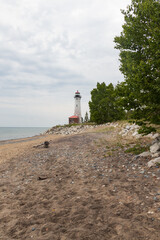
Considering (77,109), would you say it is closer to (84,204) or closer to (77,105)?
(77,105)

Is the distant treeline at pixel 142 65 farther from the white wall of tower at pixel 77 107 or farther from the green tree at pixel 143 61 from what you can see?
the white wall of tower at pixel 77 107

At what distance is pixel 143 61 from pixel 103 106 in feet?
120

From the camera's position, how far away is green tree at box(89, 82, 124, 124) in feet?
148

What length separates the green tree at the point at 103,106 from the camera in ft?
148

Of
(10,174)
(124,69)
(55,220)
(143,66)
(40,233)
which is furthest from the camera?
(124,69)

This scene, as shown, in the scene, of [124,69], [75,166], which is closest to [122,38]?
[124,69]

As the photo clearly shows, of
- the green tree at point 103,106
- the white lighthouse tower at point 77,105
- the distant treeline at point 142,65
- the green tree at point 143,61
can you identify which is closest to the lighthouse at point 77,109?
the white lighthouse tower at point 77,105

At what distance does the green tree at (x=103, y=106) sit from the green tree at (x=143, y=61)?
105 ft

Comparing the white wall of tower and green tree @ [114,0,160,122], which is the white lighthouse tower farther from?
green tree @ [114,0,160,122]

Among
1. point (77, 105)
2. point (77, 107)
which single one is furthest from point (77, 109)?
point (77, 105)

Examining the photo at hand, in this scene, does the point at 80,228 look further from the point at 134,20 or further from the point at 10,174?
the point at 134,20

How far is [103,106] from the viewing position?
45750 mm

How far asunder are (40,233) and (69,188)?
3073mm

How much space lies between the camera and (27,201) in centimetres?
628
